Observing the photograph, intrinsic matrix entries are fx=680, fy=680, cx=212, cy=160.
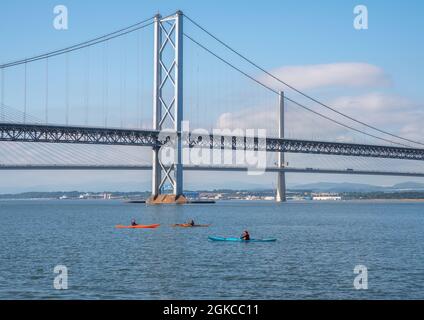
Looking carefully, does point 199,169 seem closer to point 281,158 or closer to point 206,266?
point 281,158

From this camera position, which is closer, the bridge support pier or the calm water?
the calm water

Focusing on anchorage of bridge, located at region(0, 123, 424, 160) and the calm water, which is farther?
anchorage of bridge, located at region(0, 123, 424, 160)

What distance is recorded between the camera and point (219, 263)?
28688 mm

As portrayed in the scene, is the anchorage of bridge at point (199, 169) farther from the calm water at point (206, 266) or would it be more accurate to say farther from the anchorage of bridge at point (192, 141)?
the calm water at point (206, 266)

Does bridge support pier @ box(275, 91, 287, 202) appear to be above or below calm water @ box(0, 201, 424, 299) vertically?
above

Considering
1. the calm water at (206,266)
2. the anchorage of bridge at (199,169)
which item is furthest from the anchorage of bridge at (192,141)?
the calm water at (206,266)

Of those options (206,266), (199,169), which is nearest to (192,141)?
(199,169)

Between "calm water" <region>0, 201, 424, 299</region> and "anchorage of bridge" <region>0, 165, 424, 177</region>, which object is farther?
"anchorage of bridge" <region>0, 165, 424, 177</region>

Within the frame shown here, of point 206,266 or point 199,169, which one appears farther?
point 199,169

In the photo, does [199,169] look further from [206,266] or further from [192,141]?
[206,266]

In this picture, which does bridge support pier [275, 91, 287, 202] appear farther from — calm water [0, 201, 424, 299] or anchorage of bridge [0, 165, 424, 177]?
calm water [0, 201, 424, 299]

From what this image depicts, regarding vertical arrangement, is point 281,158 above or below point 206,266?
above

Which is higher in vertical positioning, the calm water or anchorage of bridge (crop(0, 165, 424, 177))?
anchorage of bridge (crop(0, 165, 424, 177))

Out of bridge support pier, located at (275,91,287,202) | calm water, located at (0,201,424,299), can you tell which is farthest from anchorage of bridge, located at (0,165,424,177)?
calm water, located at (0,201,424,299)
